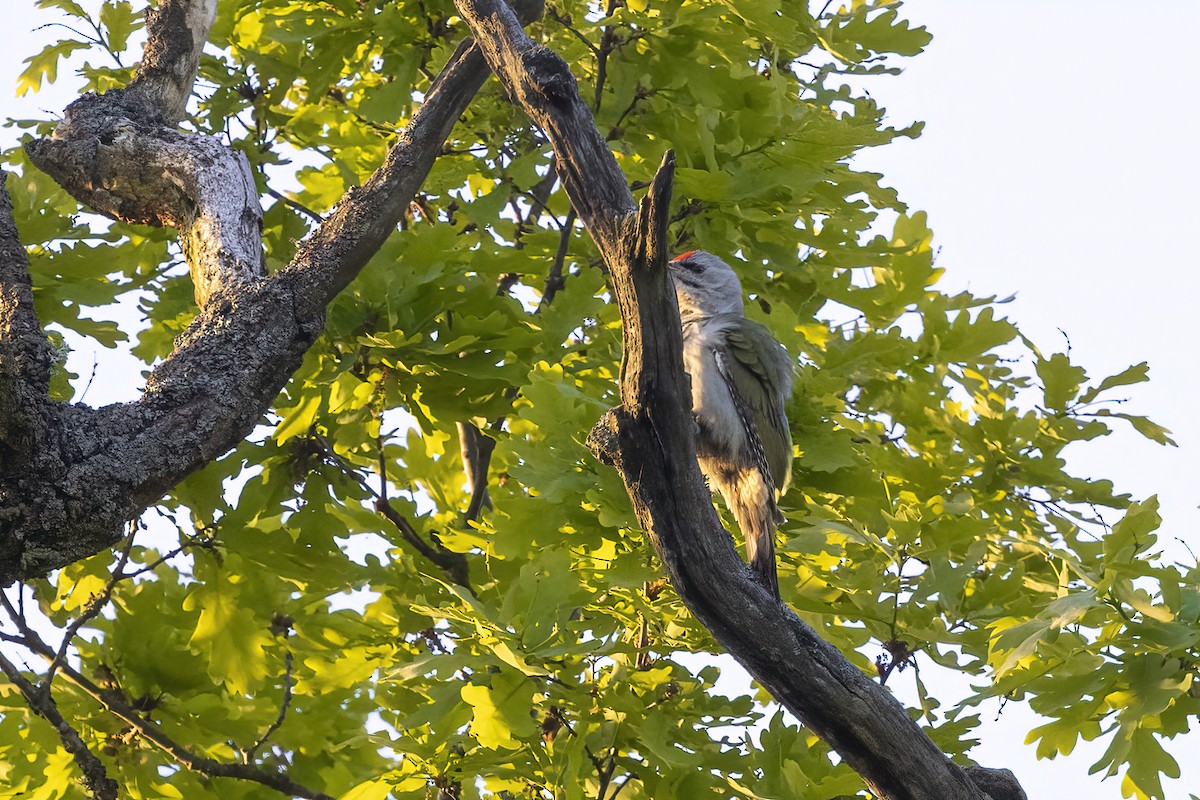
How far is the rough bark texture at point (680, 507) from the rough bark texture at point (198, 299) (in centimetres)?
92

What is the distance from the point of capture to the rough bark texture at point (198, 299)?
288 centimetres

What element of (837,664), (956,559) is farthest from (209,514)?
(956,559)

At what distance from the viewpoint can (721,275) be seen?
5434 mm

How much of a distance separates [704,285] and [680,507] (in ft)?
7.47

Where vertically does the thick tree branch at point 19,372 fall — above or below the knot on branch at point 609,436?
above

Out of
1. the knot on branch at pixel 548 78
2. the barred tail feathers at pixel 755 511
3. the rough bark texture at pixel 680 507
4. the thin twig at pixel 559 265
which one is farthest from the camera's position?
the thin twig at pixel 559 265

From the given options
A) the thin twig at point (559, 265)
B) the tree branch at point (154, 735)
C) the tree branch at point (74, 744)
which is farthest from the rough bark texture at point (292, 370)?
the tree branch at point (154, 735)

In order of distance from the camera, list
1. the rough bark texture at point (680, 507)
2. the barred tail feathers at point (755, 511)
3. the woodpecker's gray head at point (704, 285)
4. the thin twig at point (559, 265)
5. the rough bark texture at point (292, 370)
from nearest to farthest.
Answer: the rough bark texture at point (292, 370) < the rough bark texture at point (680, 507) < the barred tail feathers at point (755, 511) < the woodpecker's gray head at point (704, 285) < the thin twig at point (559, 265)

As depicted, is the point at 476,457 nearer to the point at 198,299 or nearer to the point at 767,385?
the point at 767,385

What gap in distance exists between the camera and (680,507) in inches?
133

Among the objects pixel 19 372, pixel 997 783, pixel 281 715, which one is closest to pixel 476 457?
pixel 281 715

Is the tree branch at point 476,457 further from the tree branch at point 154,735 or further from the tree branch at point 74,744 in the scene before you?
the tree branch at point 74,744

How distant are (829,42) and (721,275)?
51.6 inches

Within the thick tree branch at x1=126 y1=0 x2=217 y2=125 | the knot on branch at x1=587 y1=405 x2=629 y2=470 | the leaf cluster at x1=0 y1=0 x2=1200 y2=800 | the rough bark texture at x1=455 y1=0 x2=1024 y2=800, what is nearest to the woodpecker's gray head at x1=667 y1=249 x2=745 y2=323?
the leaf cluster at x1=0 y1=0 x2=1200 y2=800
